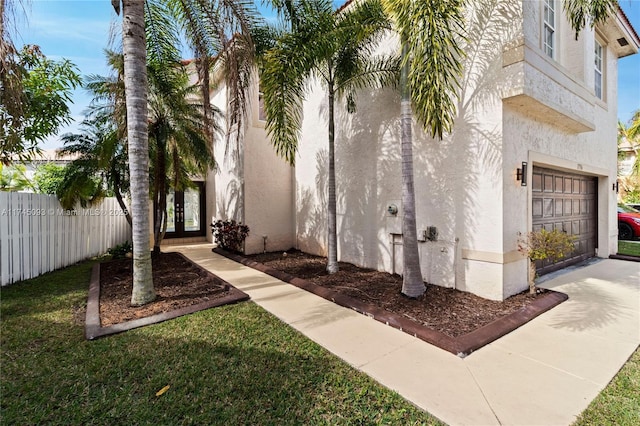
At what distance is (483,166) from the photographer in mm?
5672

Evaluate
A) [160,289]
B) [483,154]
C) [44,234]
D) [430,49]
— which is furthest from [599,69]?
[44,234]

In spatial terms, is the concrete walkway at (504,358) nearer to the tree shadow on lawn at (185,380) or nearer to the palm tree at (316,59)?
the tree shadow on lawn at (185,380)

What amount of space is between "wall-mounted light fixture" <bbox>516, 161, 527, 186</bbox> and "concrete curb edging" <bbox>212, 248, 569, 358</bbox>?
233 cm

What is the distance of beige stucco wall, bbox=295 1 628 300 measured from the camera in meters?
5.50

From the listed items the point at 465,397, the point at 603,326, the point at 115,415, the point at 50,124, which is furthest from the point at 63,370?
the point at 603,326

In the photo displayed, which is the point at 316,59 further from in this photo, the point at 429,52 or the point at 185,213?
the point at 185,213

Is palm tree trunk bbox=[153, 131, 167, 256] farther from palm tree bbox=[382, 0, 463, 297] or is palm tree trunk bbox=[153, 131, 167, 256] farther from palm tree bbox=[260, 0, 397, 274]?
palm tree bbox=[382, 0, 463, 297]

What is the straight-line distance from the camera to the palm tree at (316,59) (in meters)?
6.18

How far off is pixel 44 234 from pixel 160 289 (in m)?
4.28

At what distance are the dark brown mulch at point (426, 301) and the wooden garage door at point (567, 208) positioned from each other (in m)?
2.59

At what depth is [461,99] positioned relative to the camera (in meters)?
6.08

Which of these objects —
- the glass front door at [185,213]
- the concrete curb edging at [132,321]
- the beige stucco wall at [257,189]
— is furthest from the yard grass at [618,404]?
the glass front door at [185,213]

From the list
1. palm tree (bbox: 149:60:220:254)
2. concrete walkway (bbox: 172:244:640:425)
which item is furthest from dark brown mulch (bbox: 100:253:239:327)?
palm tree (bbox: 149:60:220:254)

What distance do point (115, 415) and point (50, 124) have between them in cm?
811
